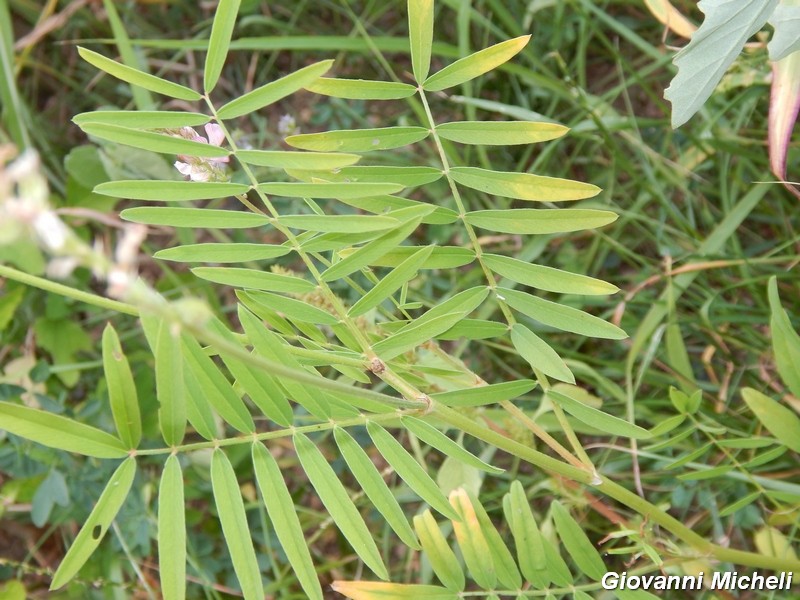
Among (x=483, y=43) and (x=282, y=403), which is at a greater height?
(x=483, y=43)

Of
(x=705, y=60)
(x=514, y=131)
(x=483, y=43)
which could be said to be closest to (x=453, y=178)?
(x=514, y=131)

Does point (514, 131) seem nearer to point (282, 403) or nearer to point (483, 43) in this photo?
point (282, 403)

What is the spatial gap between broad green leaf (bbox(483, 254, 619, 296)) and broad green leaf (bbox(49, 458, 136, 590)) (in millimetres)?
436

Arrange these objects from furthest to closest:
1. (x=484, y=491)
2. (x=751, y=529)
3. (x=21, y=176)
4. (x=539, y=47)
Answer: (x=539, y=47)
(x=484, y=491)
(x=751, y=529)
(x=21, y=176)

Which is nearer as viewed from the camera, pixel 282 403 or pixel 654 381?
pixel 282 403

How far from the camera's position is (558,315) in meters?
0.89

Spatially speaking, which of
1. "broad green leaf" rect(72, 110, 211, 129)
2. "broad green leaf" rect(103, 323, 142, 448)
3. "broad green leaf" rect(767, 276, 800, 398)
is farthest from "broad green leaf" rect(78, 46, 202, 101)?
"broad green leaf" rect(767, 276, 800, 398)

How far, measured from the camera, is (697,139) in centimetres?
139

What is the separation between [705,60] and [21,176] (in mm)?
719

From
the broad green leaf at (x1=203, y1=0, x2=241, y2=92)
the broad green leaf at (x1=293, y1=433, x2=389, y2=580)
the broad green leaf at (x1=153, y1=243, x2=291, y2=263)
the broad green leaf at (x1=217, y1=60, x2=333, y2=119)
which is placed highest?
the broad green leaf at (x1=203, y1=0, x2=241, y2=92)

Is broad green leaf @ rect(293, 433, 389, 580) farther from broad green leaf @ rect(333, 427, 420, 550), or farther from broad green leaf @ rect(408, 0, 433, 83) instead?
broad green leaf @ rect(408, 0, 433, 83)

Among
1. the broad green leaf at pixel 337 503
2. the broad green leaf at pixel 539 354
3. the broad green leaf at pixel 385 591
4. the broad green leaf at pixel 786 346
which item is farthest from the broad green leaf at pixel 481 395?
the broad green leaf at pixel 786 346

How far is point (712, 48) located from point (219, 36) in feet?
1.67

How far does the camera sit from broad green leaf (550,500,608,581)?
39.0 inches
